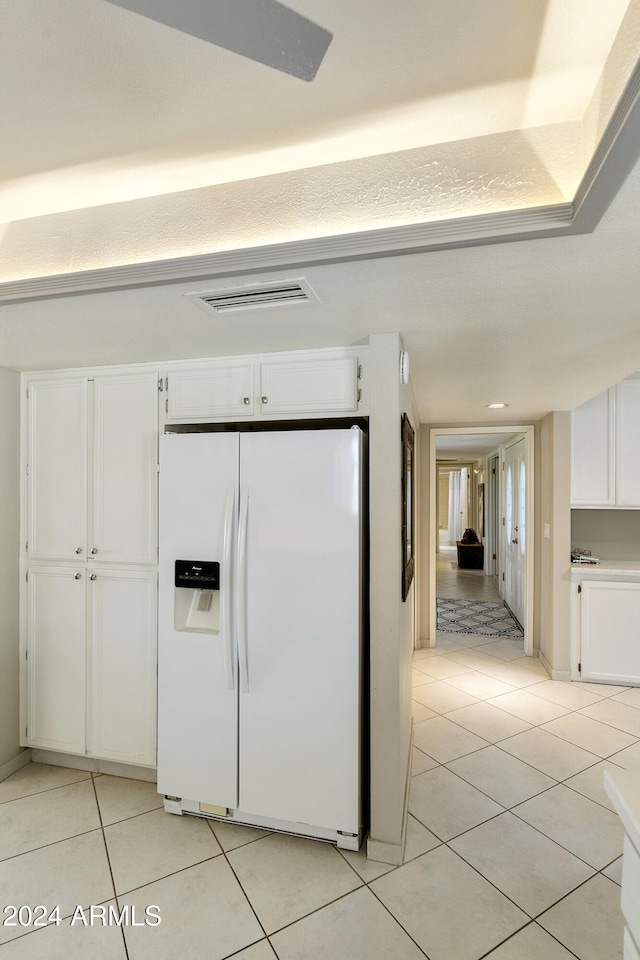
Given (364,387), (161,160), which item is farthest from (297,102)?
(364,387)

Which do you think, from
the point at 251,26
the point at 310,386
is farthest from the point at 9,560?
the point at 251,26

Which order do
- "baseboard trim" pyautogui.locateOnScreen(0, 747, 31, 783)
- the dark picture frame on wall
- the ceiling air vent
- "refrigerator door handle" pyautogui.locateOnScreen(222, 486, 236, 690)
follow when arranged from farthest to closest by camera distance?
"baseboard trim" pyautogui.locateOnScreen(0, 747, 31, 783) < the dark picture frame on wall < "refrigerator door handle" pyautogui.locateOnScreen(222, 486, 236, 690) < the ceiling air vent

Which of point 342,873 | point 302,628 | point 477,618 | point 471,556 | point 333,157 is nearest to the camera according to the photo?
point 333,157

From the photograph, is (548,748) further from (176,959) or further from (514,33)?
(514,33)

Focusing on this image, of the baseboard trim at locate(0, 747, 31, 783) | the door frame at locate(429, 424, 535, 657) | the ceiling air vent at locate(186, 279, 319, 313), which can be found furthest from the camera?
the door frame at locate(429, 424, 535, 657)

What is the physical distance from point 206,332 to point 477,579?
783cm

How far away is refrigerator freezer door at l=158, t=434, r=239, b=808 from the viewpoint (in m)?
2.24

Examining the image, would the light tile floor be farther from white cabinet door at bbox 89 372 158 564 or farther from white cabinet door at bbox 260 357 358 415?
white cabinet door at bbox 260 357 358 415

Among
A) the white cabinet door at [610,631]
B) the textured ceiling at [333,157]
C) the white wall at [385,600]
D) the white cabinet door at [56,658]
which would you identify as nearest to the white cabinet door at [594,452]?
the white cabinet door at [610,631]

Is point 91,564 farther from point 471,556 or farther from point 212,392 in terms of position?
point 471,556

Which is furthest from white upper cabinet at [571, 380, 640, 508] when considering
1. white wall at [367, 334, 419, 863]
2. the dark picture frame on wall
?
white wall at [367, 334, 419, 863]

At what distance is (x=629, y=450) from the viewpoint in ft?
13.4

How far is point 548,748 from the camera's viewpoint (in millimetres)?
3035

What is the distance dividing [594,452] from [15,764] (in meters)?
4.52
